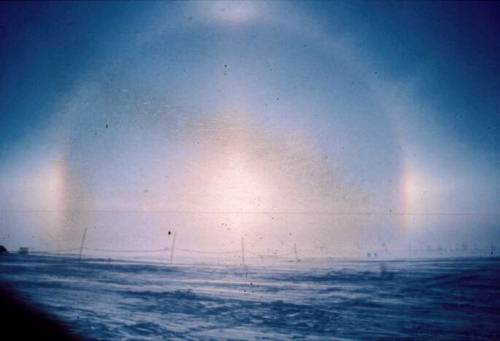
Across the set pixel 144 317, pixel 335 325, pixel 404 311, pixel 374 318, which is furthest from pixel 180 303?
pixel 404 311

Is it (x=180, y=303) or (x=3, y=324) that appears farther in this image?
(x=180, y=303)

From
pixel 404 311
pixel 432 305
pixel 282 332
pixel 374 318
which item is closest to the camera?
pixel 282 332

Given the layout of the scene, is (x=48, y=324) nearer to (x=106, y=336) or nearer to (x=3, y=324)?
(x=3, y=324)

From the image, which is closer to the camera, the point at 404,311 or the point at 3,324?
the point at 3,324

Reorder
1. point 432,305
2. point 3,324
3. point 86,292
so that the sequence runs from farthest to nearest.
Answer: point 86,292 → point 432,305 → point 3,324

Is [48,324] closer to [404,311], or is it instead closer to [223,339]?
[223,339]

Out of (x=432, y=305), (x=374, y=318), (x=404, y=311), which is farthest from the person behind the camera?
(x=432, y=305)

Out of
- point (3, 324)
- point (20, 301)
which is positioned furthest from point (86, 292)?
point (3, 324)

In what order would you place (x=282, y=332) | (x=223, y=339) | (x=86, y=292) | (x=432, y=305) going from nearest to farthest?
(x=223, y=339), (x=282, y=332), (x=432, y=305), (x=86, y=292)
